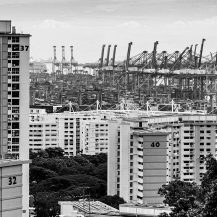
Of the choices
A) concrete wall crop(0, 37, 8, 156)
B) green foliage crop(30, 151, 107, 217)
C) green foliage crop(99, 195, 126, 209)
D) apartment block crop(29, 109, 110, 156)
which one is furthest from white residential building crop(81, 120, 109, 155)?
concrete wall crop(0, 37, 8, 156)

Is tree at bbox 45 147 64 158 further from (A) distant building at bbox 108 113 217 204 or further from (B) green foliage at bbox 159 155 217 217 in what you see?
(B) green foliage at bbox 159 155 217 217

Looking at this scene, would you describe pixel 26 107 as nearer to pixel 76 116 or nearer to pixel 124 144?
pixel 124 144

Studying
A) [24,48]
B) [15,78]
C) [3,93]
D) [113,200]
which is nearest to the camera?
[3,93]

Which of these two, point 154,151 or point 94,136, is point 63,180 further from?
point 94,136

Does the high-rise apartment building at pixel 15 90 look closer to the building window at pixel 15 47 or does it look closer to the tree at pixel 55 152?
the building window at pixel 15 47

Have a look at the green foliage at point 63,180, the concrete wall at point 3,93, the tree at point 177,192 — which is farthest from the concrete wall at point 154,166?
the tree at point 177,192

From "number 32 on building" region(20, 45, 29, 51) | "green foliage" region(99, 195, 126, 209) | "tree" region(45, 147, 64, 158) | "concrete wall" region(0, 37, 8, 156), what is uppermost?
"number 32 on building" region(20, 45, 29, 51)

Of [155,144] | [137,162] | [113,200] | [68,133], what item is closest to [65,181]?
[137,162]

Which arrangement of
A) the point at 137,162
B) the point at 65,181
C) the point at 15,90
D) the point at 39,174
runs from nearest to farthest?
the point at 15,90, the point at 137,162, the point at 65,181, the point at 39,174

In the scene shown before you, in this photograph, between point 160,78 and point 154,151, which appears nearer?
point 154,151
